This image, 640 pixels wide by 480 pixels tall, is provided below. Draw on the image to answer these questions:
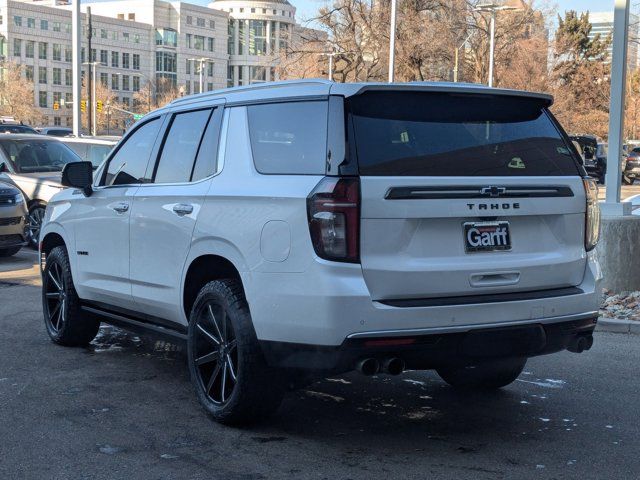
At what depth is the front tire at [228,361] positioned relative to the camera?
483cm

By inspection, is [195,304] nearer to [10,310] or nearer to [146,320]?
[146,320]

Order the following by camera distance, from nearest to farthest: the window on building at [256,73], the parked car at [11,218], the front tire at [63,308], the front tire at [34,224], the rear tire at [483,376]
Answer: the rear tire at [483,376]
the front tire at [63,308]
the parked car at [11,218]
the front tire at [34,224]
the window on building at [256,73]

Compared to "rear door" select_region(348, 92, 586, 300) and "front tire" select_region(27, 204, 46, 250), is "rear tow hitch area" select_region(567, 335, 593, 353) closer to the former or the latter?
"rear door" select_region(348, 92, 586, 300)

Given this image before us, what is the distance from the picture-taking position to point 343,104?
15.1ft

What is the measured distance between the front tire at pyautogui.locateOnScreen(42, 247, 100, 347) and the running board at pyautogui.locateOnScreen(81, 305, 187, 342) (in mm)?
151

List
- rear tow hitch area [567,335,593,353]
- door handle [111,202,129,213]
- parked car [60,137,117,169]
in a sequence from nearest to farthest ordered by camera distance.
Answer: rear tow hitch area [567,335,593,353] < door handle [111,202,129,213] < parked car [60,137,117,169]

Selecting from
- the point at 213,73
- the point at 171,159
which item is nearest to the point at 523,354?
the point at 171,159

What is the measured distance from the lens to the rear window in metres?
4.57

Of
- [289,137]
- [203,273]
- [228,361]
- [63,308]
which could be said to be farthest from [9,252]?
[289,137]

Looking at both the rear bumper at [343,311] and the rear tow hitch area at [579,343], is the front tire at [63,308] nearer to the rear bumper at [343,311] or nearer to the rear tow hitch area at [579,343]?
the rear bumper at [343,311]

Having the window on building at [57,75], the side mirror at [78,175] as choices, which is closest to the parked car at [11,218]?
the side mirror at [78,175]

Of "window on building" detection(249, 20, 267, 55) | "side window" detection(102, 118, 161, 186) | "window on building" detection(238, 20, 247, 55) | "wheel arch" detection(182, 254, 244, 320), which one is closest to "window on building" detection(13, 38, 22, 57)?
"window on building" detection(238, 20, 247, 55)

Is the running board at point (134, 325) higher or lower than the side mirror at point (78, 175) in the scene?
lower

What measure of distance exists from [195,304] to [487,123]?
2.00 meters
